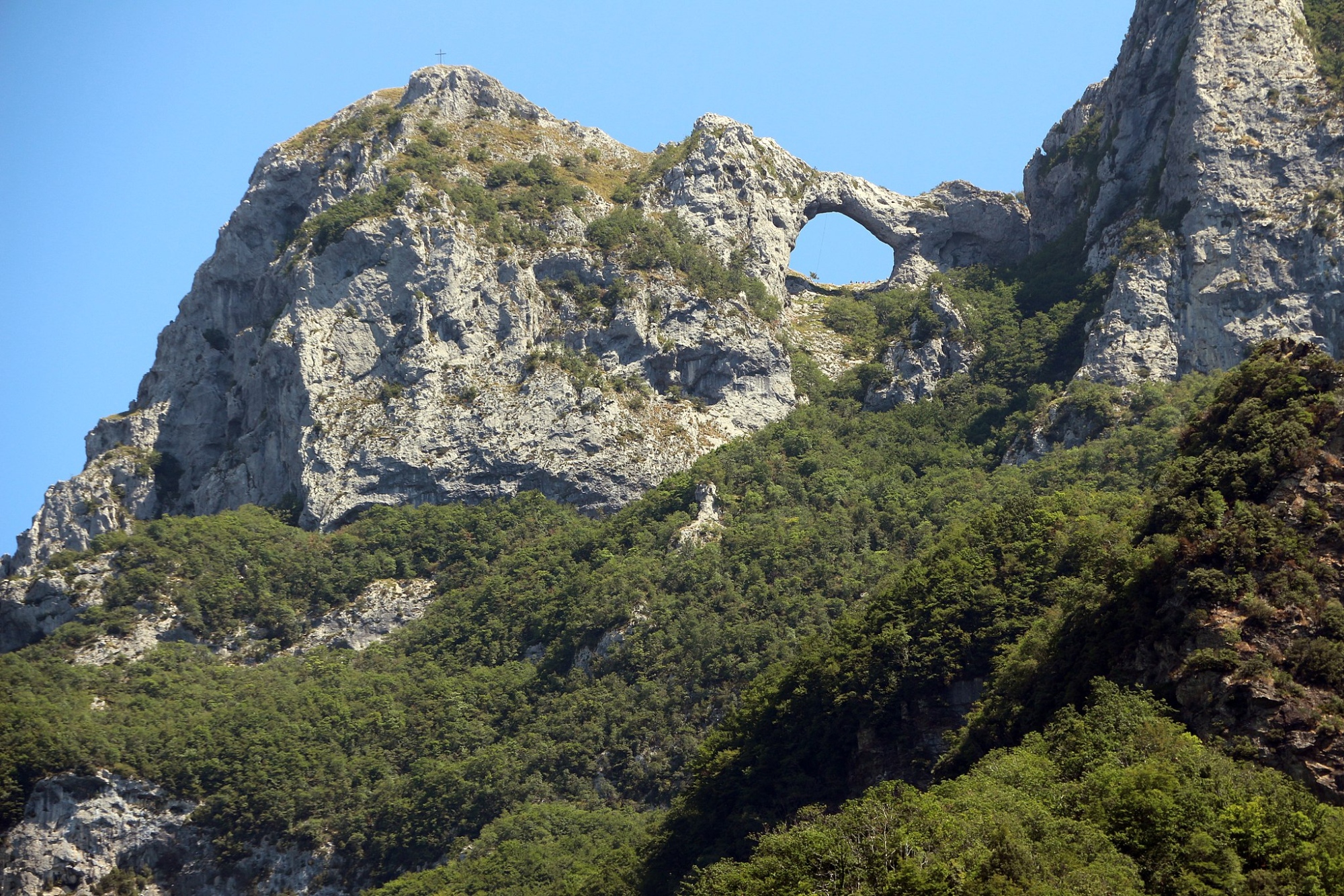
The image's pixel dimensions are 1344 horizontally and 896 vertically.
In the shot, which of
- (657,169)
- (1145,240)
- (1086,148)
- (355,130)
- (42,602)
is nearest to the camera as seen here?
(42,602)

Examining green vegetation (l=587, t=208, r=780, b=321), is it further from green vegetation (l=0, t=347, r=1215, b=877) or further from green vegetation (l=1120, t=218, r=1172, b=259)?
green vegetation (l=1120, t=218, r=1172, b=259)

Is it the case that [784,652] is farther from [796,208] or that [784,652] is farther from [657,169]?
[657,169]

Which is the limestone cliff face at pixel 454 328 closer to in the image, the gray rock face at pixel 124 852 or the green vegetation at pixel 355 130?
the green vegetation at pixel 355 130

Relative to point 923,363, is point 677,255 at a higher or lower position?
higher

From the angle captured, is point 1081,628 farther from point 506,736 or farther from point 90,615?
point 90,615

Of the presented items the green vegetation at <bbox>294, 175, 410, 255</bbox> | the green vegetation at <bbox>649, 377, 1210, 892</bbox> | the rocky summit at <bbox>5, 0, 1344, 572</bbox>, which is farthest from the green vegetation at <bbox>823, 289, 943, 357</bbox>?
the green vegetation at <bbox>649, 377, 1210, 892</bbox>

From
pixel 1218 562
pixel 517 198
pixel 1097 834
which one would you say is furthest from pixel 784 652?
pixel 517 198

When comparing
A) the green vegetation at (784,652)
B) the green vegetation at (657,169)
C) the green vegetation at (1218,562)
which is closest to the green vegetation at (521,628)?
the green vegetation at (784,652)
